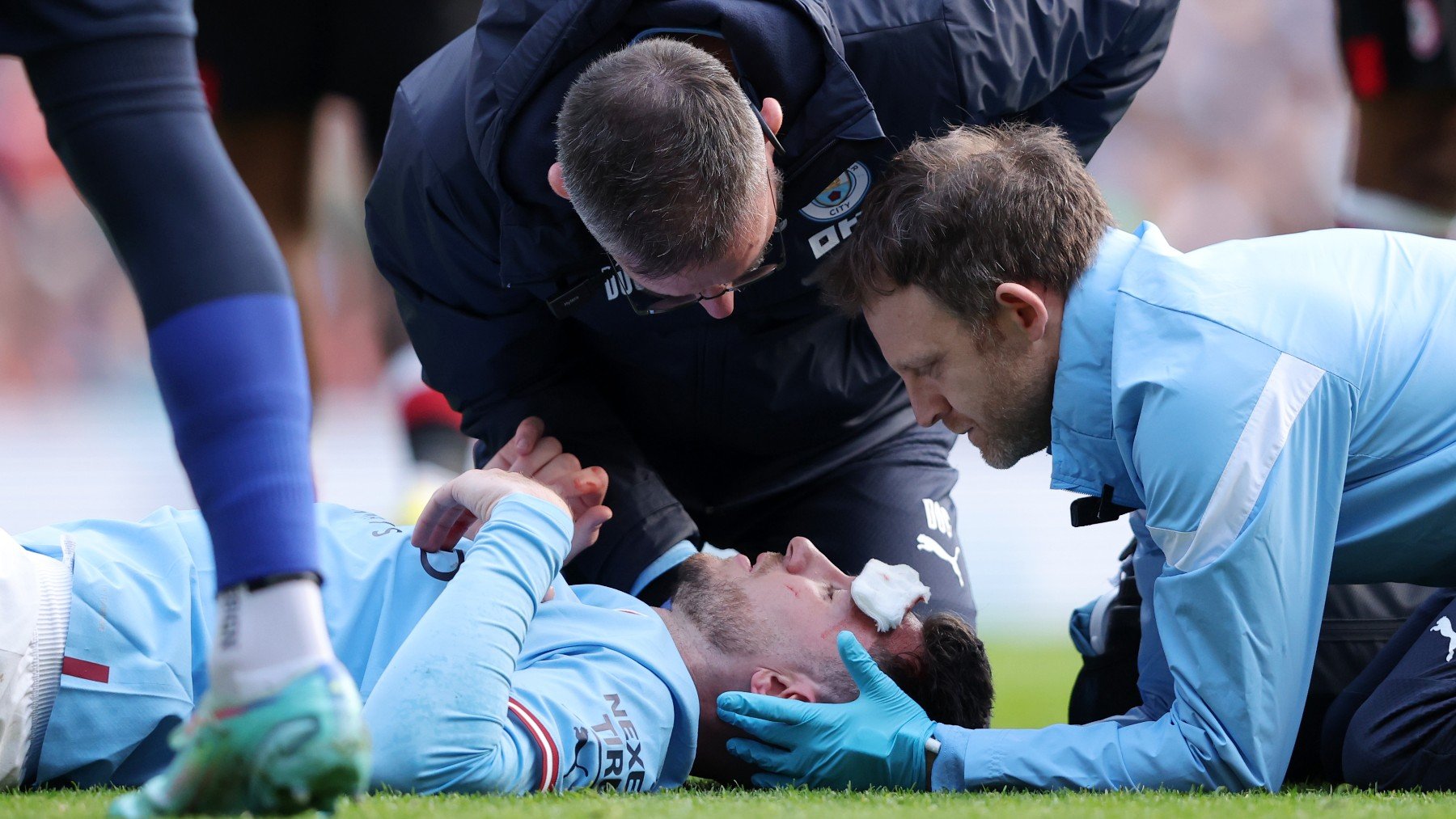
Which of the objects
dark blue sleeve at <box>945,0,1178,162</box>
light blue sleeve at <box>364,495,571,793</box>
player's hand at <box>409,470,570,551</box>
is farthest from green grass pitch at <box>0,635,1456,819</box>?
dark blue sleeve at <box>945,0,1178,162</box>

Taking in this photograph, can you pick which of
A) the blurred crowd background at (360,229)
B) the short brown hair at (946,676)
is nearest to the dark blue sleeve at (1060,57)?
the short brown hair at (946,676)

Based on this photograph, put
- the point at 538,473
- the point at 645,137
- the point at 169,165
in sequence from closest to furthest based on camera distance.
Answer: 1. the point at 169,165
2. the point at 645,137
3. the point at 538,473

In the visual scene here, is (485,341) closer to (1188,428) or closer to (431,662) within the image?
(431,662)

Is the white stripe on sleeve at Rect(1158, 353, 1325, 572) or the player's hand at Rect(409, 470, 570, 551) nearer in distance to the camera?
the white stripe on sleeve at Rect(1158, 353, 1325, 572)

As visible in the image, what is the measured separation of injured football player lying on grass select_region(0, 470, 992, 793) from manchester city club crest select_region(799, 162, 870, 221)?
2.20ft

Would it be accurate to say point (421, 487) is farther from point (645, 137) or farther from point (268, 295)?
point (268, 295)

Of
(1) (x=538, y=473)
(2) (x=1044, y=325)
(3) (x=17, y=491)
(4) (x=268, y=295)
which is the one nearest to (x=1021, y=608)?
(1) (x=538, y=473)

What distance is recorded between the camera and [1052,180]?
2.46m

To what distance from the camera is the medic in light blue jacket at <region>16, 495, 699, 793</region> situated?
6.89 ft

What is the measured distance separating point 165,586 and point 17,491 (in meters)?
5.33

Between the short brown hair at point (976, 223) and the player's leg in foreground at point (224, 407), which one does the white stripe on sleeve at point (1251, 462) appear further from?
the player's leg in foreground at point (224, 407)

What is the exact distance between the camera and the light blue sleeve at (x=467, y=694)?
206cm

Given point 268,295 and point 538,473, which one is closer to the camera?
point 268,295

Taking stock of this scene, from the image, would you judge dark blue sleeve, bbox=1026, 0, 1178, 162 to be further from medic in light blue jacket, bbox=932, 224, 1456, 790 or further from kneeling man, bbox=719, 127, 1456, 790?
medic in light blue jacket, bbox=932, 224, 1456, 790
